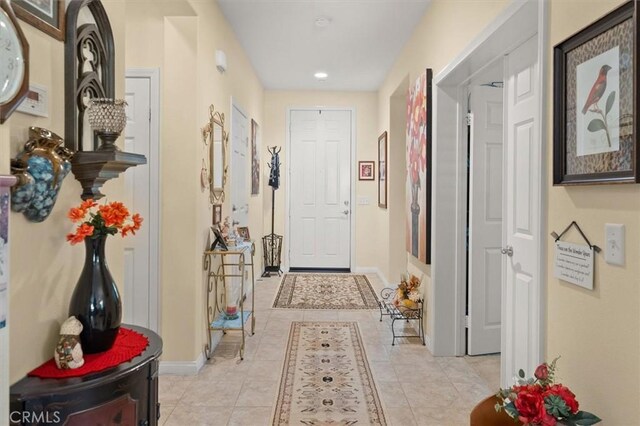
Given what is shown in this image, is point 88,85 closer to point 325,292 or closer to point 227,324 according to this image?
point 227,324

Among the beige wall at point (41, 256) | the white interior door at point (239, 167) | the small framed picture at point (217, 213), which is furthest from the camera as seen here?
the white interior door at point (239, 167)

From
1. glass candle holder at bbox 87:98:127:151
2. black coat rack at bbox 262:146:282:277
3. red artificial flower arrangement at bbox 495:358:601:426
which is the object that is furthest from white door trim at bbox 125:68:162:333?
black coat rack at bbox 262:146:282:277

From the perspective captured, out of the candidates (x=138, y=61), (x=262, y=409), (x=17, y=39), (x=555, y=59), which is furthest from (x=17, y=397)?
(x=138, y=61)

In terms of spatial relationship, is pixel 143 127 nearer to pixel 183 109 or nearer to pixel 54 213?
pixel 183 109

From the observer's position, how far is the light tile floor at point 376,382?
239cm

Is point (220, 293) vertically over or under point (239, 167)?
under

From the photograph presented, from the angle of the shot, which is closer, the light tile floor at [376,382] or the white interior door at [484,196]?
the light tile floor at [376,382]

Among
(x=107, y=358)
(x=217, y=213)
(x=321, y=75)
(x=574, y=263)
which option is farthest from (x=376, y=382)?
(x=321, y=75)

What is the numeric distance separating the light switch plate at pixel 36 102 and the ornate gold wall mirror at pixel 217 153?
181 centimetres

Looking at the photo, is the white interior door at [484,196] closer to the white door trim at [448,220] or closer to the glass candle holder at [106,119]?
the white door trim at [448,220]

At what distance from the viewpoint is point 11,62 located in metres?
1.15

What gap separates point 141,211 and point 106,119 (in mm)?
1566

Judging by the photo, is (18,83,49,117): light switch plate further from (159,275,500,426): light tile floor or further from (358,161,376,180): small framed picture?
(358,161,376,180): small framed picture

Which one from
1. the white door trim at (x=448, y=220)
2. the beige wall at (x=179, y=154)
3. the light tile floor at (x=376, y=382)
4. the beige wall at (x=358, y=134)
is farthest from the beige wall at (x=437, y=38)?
the beige wall at (x=179, y=154)
